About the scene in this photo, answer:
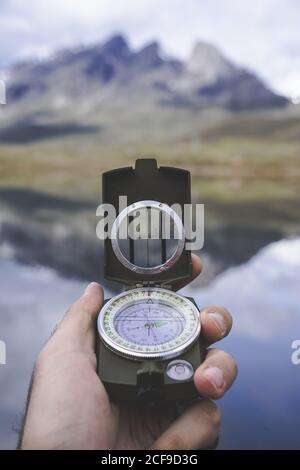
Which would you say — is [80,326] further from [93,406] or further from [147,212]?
[147,212]

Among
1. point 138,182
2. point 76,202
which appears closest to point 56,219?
point 76,202

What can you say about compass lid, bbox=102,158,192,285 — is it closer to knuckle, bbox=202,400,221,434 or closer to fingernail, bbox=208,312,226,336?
fingernail, bbox=208,312,226,336

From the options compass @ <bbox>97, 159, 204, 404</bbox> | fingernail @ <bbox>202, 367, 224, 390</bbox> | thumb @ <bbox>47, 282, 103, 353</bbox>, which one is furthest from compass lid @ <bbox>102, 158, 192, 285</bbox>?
fingernail @ <bbox>202, 367, 224, 390</bbox>

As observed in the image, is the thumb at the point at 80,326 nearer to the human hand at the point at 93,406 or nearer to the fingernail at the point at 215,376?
the human hand at the point at 93,406

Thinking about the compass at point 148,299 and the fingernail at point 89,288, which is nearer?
the compass at point 148,299

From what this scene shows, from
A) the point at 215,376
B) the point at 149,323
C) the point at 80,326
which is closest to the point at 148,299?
the point at 149,323

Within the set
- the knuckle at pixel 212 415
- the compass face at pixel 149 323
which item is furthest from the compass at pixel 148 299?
the knuckle at pixel 212 415

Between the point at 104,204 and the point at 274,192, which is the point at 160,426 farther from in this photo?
the point at 274,192
